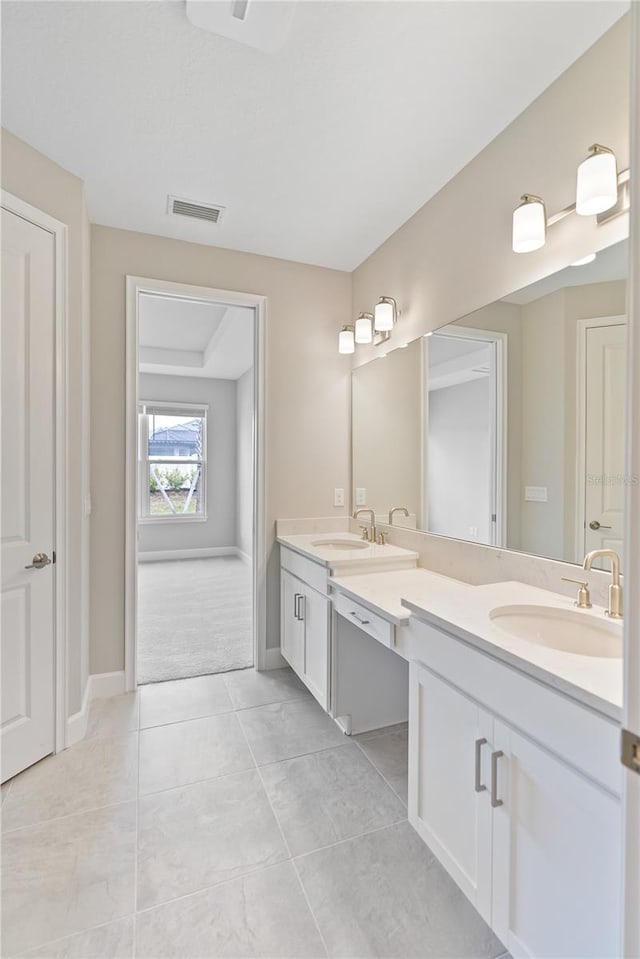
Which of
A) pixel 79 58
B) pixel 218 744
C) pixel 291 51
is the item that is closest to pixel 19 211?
pixel 79 58

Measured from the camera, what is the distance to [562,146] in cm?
156

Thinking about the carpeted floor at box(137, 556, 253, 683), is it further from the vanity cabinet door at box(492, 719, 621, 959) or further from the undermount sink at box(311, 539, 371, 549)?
the vanity cabinet door at box(492, 719, 621, 959)

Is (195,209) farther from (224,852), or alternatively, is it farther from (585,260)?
(224,852)

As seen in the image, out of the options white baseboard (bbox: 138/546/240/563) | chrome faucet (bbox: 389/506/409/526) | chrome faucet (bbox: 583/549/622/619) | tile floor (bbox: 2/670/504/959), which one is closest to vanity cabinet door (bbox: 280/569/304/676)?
tile floor (bbox: 2/670/504/959)

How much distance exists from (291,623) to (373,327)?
186 cm

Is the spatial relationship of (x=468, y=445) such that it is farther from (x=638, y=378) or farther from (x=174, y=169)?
(x=174, y=169)

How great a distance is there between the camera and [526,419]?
68.4 inches

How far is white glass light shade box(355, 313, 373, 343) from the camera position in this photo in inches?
110

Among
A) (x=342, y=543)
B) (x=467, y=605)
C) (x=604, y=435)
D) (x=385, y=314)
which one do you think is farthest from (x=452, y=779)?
(x=385, y=314)

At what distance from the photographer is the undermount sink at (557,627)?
127 centimetres

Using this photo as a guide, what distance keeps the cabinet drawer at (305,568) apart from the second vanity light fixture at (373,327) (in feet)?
4.47

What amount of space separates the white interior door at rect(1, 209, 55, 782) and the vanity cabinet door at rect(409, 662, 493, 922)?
1617 mm

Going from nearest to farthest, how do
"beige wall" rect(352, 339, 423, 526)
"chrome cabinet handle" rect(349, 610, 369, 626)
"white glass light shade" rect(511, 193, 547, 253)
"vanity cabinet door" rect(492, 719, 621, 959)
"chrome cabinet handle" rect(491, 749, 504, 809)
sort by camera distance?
1. "vanity cabinet door" rect(492, 719, 621, 959)
2. "chrome cabinet handle" rect(491, 749, 504, 809)
3. "white glass light shade" rect(511, 193, 547, 253)
4. "chrome cabinet handle" rect(349, 610, 369, 626)
5. "beige wall" rect(352, 339, 423, 526)

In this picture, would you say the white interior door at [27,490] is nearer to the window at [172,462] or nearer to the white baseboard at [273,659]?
the white baseboard at [273,659]
